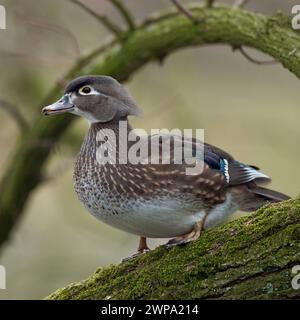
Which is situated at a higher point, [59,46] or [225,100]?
[225,100]

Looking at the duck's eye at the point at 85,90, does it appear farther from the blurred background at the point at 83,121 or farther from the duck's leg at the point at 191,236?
the blurred background at the point at 83,121

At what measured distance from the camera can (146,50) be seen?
4.86 metres

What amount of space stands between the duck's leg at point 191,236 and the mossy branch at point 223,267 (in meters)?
A: 0.04

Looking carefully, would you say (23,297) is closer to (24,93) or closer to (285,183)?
(24,93)

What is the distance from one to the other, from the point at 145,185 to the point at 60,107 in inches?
21.5

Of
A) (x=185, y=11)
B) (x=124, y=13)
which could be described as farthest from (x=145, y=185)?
(x=124, y=13)

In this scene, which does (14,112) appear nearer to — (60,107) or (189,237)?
(60,107)

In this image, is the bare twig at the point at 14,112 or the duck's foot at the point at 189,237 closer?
the duck's foot at the point at 189,237

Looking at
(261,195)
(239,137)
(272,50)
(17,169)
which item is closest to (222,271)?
(261,195)

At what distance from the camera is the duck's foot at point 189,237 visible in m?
3.22

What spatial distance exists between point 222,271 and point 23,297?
3867 millimetres

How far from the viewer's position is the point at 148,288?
3041 mm

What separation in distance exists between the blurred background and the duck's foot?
1.94m

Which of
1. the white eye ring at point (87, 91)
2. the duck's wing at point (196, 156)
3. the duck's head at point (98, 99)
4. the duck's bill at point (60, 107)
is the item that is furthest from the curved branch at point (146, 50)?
the duck's bill at point (60, 107)
